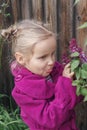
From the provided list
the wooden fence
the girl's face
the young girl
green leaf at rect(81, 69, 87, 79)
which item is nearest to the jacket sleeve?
the young girl

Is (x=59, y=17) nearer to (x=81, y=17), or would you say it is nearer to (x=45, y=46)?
(x=81, y=17)

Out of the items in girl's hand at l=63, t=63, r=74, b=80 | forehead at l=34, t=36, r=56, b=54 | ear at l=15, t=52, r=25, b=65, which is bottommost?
girl's hand at l=63, t=63, r=74, b=80

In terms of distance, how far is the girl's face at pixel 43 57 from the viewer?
7.90 ft

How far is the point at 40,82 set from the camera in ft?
8.07

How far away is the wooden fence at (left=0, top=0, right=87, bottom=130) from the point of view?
3.57 meters

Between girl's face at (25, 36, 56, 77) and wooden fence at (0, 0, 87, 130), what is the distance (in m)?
1.06

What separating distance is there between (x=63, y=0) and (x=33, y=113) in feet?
4.88

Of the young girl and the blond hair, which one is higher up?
the blond hair

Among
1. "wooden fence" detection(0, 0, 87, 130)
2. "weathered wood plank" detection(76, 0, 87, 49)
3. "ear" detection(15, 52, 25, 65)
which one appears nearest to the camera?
"ear" detection(15, 52, 25, 65)

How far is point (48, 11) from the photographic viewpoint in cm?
382

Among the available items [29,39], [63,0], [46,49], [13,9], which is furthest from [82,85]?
[13,9]

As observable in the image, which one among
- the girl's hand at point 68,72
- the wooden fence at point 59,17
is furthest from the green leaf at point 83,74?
the wooden fence at point 59,17

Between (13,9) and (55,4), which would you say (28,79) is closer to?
(55,4)

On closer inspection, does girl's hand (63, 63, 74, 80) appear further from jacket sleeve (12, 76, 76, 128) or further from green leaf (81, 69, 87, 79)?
green leaf (81, 69, 87, 79)
